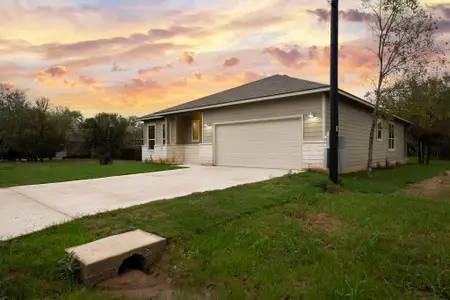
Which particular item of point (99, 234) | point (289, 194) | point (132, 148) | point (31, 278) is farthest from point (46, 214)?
point (132, 148)

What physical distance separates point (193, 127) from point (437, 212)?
42.8 ft

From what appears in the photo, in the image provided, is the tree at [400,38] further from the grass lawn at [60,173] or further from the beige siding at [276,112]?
the grass lawn at [60,173]

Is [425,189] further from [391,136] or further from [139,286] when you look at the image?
[391,136]

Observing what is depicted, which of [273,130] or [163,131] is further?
[163,131]

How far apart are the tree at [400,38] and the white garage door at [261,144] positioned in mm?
2884

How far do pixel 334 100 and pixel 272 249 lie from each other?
213 inches

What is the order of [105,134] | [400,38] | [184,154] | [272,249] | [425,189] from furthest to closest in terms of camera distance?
[105,134] → [184,154] → [400,38] → [425,189] → [272,249]

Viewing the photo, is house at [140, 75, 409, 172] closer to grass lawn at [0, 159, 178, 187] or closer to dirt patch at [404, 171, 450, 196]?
dirt patch at [404, 171, 450, 196]

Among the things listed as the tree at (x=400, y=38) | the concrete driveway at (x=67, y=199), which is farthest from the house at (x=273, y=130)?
the concrete driveway at (x=67, y=199)

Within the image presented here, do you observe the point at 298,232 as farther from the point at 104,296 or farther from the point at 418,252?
the point at 104,296

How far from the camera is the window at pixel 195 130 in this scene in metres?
16.2

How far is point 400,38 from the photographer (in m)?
10.3

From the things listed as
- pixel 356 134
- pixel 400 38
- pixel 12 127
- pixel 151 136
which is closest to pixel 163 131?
pixel 151 136

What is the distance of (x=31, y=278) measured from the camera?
2805 mm
